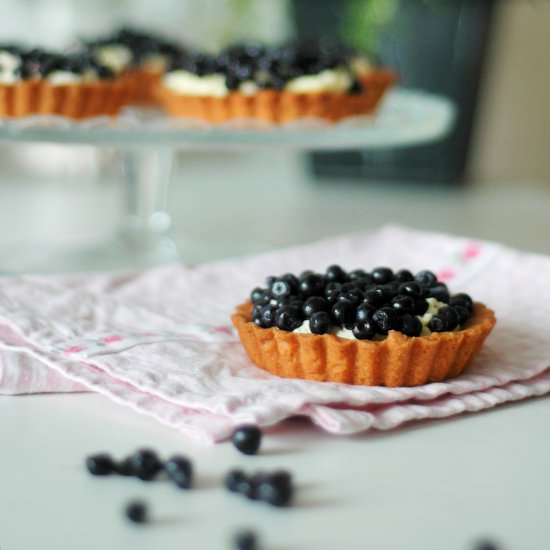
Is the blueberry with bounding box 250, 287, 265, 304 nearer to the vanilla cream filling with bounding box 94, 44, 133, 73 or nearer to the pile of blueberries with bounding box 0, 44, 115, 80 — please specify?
the pile of blueberries with bounding box 0, 44, 115, 80

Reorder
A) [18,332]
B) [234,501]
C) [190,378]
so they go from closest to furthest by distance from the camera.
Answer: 1. [234,501]
2. [190,378]
3. [18,332]

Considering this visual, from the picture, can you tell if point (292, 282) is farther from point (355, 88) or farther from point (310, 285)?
point (355, 88)

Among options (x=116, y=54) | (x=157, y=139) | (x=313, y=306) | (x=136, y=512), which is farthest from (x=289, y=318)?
(x=116, y=54)

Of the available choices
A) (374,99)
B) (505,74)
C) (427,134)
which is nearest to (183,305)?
(427,134)

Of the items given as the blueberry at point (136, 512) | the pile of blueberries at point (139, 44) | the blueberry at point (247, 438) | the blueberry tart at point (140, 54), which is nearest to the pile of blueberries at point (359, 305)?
the blueberry at point (247, 438)

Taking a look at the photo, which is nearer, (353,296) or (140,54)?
(353,296)

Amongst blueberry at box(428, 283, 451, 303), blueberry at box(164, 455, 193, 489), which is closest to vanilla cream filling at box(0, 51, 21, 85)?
blueberry at box(428, 283, 451, 303)

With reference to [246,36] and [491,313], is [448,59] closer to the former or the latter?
[246,36]
